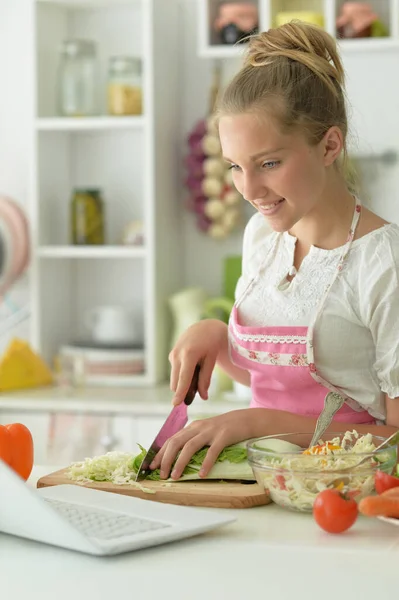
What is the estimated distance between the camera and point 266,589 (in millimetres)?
1042

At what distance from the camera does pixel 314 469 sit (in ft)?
4.20

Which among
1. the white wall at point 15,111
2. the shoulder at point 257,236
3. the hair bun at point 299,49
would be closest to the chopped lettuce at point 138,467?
the shoulder at point 257,236

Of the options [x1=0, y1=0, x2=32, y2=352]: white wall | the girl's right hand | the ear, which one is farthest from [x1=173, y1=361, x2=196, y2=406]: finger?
[x1=0, y1=0, x2=32, y2=352]: white wall

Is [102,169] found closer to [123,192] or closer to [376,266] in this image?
[123,192]

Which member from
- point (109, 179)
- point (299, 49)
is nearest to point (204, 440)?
point (299, 49)

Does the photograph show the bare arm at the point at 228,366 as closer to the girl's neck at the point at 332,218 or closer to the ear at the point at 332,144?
the girl's neck at the point at 332,218

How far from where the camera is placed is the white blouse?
152 centimetres

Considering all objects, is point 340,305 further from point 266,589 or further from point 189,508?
point 266,589

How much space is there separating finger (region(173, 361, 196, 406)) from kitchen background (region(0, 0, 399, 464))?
58.2 inches

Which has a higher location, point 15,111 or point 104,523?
point 15,111

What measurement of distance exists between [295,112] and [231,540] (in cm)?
64

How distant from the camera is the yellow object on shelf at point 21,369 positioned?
10.9 feet

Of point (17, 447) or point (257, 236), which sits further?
point (257, 236)

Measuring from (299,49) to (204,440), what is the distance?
0.60 meters
